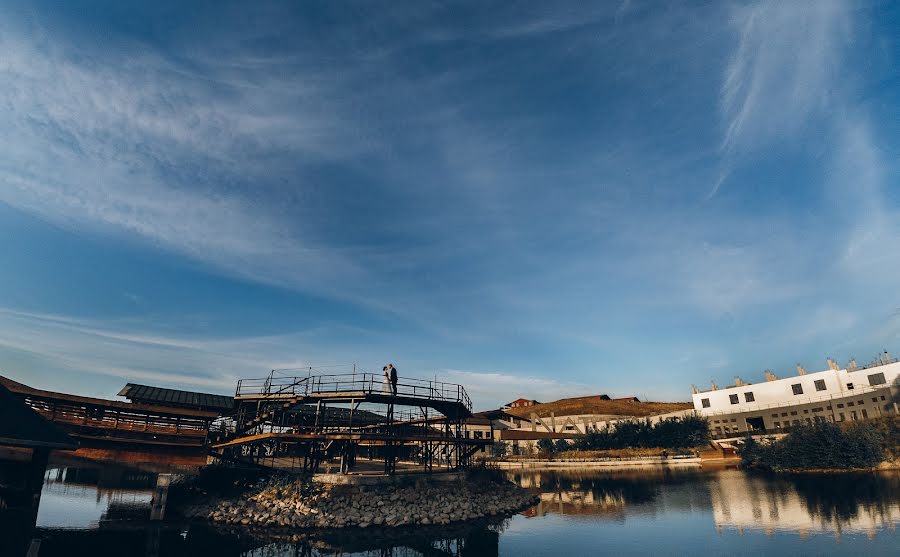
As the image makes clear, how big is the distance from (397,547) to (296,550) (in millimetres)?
5410

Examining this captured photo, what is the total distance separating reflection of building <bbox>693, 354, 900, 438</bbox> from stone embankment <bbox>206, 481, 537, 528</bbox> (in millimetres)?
52208

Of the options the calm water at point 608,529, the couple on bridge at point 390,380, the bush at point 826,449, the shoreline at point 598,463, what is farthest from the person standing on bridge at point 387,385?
the bush at point 826,449

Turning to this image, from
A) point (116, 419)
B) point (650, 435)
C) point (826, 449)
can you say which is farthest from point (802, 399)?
point (116, 419)

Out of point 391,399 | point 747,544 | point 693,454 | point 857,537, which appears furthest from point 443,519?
point 693,454

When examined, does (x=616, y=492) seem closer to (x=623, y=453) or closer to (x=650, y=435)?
(x=623, y=453)

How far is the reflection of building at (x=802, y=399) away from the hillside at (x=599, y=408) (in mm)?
23250

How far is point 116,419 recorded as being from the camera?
37.3 meters

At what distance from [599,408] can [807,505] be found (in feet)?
284

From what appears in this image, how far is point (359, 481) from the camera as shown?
32656 mm

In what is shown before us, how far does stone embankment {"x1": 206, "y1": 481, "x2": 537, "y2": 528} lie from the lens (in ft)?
97.8

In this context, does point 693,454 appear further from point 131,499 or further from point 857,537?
point 131,499

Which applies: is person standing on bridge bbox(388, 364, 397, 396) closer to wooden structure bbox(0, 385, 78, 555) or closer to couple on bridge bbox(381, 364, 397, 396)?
couple on bridge bbox(381, 364, 397, 396)

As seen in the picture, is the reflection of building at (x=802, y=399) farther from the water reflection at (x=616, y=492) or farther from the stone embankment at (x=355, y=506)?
the stone embankment at (x=355, y=506)

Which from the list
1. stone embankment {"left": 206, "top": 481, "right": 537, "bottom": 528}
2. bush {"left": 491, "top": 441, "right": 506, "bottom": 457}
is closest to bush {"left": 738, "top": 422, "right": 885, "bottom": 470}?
stone embankment {"left": 206, "top": 481, "right": 537, "bottom": 528}
